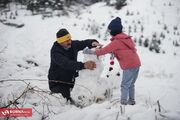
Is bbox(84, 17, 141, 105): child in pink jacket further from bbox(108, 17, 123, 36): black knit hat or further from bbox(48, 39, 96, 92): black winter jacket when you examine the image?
bbox(48, 39, 96, 92): black winter jacket

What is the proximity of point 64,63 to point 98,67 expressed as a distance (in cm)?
58

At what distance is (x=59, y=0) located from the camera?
12.5 metres

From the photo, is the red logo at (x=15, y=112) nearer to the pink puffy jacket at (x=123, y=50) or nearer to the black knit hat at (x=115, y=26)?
the pink puffy jacket at (x=123, y=50)

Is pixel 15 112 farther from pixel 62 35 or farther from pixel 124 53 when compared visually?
pixel 124 53

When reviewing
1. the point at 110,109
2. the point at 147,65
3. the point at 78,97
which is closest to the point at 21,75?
the point at 78,97

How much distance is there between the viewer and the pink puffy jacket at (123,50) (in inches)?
188

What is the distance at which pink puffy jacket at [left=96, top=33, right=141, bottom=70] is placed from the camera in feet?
15.6

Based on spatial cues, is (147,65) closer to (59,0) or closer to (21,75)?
(21,75)

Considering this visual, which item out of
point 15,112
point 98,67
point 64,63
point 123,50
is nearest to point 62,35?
point 64,63

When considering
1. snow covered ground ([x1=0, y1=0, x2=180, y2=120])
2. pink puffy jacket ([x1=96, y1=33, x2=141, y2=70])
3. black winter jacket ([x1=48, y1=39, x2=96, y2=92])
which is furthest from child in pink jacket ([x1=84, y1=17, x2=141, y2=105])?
black winter jacket ([x1=48, y1=39, x2=96, y2=92])

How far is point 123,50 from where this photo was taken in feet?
15.8

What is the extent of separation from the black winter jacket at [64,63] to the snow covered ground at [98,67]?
288 millimetres

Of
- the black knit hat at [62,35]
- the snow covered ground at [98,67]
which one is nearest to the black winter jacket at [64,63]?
the black knit hat at [62,35]

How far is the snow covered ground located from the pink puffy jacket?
17.1 inches
